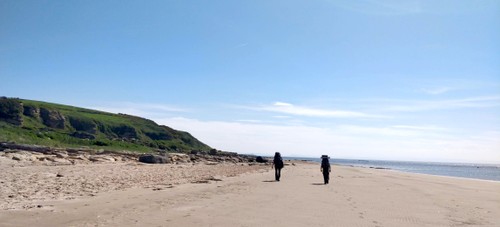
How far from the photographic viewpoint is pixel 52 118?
279 feet

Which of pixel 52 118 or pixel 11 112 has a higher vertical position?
pixel 52 118

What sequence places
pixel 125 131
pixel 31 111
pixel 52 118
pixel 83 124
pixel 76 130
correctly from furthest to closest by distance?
pixel 125 131 < pixel 83 124 < pixel 76 130 < pixel 52 118 < pixel 31 111

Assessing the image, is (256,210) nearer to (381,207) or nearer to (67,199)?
(381,207)

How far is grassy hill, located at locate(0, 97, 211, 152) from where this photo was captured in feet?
186

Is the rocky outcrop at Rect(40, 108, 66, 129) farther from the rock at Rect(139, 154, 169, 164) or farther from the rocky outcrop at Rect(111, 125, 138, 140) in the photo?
the rock at Rect(139, 154, 169, 164)

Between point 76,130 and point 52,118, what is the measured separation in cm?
612

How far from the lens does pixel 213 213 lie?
36.6ft

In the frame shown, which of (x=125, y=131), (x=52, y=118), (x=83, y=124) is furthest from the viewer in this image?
(x=125, y=131)

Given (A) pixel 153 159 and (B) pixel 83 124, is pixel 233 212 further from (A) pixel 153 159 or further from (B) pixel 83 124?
(B) pixel 83 124

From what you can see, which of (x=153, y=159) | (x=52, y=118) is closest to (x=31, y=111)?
(x=52, y=118)

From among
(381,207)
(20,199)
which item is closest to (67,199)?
(20,199)

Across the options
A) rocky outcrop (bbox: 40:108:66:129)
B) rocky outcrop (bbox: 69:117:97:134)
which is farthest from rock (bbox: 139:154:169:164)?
rocky outcrop (bbox: 69:117:97:134)

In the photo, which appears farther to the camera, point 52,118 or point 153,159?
point 52,118

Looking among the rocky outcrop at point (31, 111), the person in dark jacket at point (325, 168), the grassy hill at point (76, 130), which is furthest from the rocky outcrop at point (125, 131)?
the person in dark jacket at point (325, 168)
